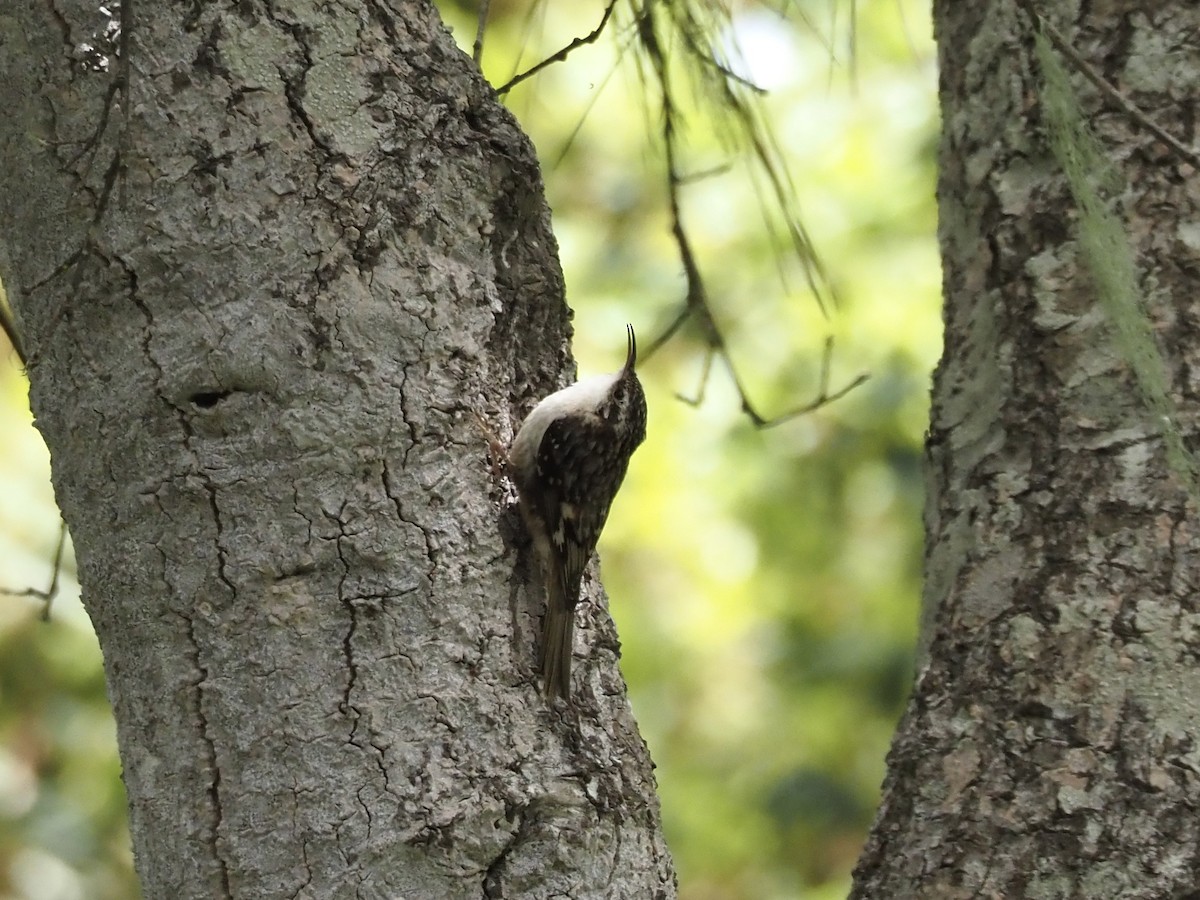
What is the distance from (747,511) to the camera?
502cm

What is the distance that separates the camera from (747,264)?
5188mm

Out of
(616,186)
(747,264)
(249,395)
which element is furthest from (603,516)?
(616,186)

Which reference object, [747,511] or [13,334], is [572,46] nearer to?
[13,334]

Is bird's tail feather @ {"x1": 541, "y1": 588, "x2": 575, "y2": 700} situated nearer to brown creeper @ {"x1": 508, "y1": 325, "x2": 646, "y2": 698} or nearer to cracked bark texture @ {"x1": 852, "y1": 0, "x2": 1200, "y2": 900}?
brown creeper @ {"x1": 508, "y1": 325, "x2": 646, "y2": 698}

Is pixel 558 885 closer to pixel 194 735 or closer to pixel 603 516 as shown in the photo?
pixel 194 735

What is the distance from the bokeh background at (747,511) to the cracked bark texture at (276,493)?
2.67 metres

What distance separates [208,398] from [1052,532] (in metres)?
1.06

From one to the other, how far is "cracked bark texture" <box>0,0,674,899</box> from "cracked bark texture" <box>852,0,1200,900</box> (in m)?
0.43

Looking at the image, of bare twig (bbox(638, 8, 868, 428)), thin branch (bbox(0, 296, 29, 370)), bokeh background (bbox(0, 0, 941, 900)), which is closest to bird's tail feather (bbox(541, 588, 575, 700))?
bare twig (bbox(638, 8, 868, 428))

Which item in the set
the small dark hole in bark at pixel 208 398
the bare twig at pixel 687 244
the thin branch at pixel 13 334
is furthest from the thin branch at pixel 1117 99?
the thin branch at pixel 13 334

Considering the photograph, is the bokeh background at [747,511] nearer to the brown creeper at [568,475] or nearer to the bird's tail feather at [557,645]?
the brown creeper at [568,475]

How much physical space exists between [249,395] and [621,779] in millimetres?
600

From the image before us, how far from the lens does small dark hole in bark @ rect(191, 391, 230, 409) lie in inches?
57.5

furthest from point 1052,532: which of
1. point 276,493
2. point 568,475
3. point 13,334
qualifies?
point 13,334
